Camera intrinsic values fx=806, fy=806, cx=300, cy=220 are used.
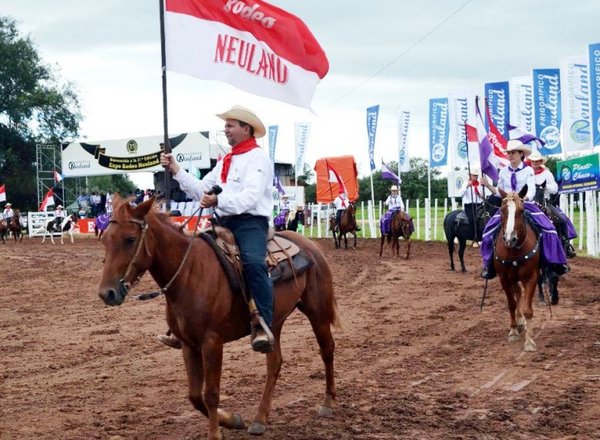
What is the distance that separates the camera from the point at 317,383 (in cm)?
862

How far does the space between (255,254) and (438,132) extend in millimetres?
Result: 30622

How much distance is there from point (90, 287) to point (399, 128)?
73.1 ft

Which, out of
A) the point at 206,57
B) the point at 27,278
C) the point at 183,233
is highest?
the point at 206,57

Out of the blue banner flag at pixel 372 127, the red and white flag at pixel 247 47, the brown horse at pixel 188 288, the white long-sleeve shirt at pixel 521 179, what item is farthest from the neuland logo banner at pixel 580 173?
the brown horse at pixel 188 288

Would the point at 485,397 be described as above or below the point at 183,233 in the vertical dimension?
below

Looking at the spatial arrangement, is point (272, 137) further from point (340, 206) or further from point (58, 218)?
point (340, 206)

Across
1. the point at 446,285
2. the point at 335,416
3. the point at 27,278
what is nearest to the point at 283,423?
the point at 335,416

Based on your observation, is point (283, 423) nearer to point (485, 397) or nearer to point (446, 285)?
point (485, 397)

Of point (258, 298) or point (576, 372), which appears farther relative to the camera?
point (576, 372)

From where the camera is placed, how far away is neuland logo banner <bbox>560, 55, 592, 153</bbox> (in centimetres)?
2380

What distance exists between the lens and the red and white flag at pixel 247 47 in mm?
7703

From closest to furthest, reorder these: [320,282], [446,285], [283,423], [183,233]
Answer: [183,233]
[283,423]
[320,282]
[446,285]

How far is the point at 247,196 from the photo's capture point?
6.49 m

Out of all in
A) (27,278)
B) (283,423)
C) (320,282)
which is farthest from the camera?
(27,278)
